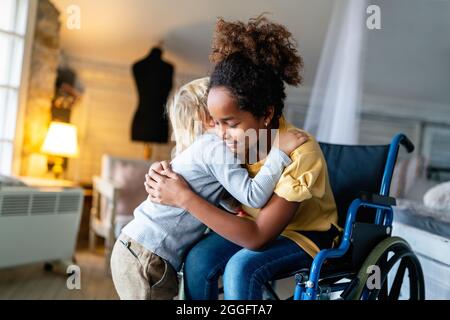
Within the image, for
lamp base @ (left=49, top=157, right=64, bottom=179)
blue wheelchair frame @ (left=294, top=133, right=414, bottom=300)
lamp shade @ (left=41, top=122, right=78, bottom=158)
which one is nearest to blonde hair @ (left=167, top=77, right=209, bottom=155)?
blue wheelchair frame @ (left=294, top=133, right=414, bottom=300)

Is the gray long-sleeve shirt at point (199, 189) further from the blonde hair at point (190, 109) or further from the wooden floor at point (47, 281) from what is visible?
the wooden floor at point (47, 281)

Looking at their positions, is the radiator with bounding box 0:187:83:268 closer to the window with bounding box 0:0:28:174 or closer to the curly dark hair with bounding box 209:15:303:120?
the window with bounding box 0:0:28:174

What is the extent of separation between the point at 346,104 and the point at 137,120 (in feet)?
A: 3.75

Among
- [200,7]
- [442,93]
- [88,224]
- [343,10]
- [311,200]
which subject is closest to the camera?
[311,200]

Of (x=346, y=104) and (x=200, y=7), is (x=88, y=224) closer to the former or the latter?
(x=346, y=104)

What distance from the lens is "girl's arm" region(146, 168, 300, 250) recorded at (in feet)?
2.65

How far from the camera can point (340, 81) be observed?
1.72 m

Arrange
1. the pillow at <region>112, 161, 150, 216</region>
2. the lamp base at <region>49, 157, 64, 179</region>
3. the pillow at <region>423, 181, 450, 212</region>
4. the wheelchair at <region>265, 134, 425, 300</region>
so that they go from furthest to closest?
the lamp base at <region>49, 157, 64, 179</region> < the pillow at <region>112, 161, 150, 216</region> < the pillow at <region>423, 181, 450, 212</region> < the wheelchair at <region>265, 134, 425, 300</region>

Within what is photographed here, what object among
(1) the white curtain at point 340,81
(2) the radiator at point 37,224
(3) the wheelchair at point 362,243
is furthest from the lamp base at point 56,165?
(3) the wheelchair at point 362,243

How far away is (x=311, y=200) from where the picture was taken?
960mm

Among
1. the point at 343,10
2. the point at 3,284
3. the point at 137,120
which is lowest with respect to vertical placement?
the point at 3,284

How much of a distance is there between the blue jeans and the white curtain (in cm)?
89
